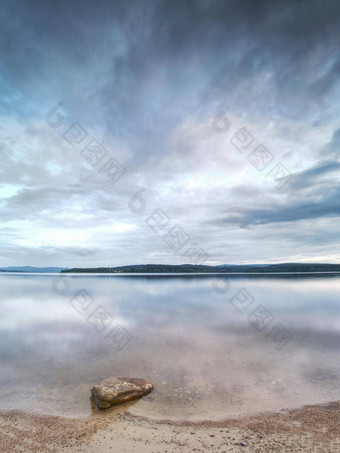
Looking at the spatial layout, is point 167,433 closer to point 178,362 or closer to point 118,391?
point 118,391

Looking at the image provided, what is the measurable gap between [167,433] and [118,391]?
2634 mm

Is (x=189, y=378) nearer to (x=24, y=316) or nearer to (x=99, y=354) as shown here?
(x=99, y=354)

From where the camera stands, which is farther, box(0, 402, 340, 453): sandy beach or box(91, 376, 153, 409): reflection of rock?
box(91, 376, 153, 409): reflection of rock

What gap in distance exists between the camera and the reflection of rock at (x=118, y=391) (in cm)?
882

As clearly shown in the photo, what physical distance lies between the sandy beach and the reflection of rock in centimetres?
35

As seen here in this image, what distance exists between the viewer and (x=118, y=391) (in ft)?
30.0

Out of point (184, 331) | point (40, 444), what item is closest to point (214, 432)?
point (40, 444)

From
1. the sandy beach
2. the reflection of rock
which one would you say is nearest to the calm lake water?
the reflection of rock

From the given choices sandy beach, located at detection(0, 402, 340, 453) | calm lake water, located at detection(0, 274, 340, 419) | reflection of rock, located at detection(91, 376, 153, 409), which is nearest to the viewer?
sandy beach, located at detection(0, 402, 340, 453)

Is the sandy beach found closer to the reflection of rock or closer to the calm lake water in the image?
the reflection of rock

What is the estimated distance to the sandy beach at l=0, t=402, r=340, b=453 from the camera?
6.58 meters

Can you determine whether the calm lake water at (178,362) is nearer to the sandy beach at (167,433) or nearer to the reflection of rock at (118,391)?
the reflection of rock at (118,391)

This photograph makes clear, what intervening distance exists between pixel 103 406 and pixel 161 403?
81.2 inches

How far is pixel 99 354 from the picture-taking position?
49.4ft
